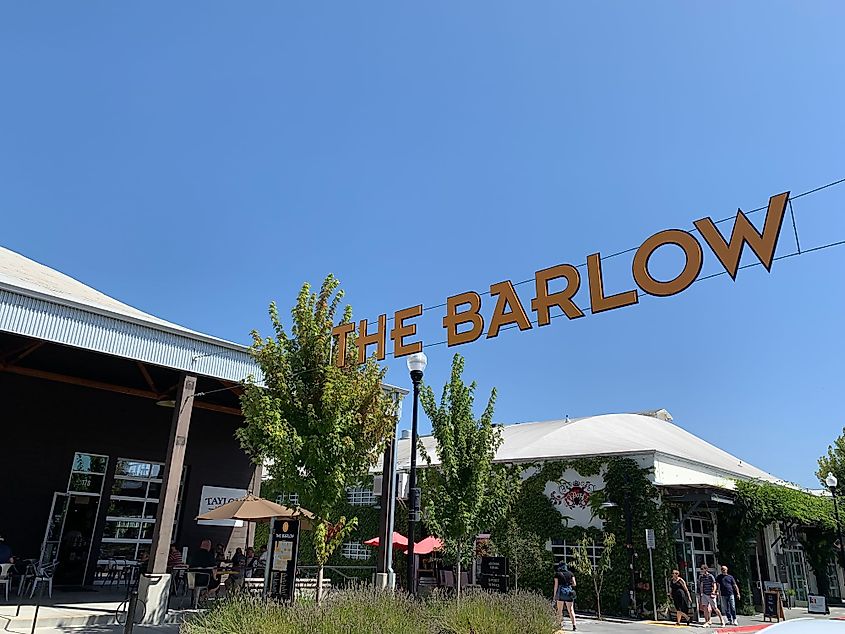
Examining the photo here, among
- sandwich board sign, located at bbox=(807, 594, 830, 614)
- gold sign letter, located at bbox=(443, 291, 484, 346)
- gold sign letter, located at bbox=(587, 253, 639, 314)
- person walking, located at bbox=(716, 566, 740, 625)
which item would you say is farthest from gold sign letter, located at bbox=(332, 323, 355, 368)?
sandwich board sign, located at bbox=(807, 594, 830, 614)

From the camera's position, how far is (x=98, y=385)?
62.1 ft

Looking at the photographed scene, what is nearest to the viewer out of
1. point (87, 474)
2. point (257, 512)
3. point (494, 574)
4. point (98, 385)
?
point (257, 512)

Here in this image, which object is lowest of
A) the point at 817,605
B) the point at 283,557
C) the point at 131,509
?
the point at 817,605

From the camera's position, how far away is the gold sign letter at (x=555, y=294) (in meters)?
10.2

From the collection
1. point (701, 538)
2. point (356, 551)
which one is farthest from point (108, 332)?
point (701, 538)

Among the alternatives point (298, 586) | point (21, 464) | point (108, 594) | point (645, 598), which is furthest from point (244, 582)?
point (645, 598)

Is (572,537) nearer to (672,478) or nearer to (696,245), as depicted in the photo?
(672,478)

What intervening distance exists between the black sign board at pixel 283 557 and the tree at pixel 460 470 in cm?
659

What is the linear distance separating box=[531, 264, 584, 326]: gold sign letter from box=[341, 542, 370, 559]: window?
19.9m

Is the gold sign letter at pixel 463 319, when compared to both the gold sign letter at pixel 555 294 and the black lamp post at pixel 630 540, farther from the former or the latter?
the black lamp post at pixel 630 540

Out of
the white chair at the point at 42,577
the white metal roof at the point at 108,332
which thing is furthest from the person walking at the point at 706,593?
the white chair at the point at 42,577

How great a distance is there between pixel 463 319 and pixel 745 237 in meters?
4.60

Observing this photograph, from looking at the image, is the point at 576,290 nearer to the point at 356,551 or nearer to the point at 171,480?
the point at 171,480

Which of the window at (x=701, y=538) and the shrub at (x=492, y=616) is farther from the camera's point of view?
the window at (x=701, y=538)
